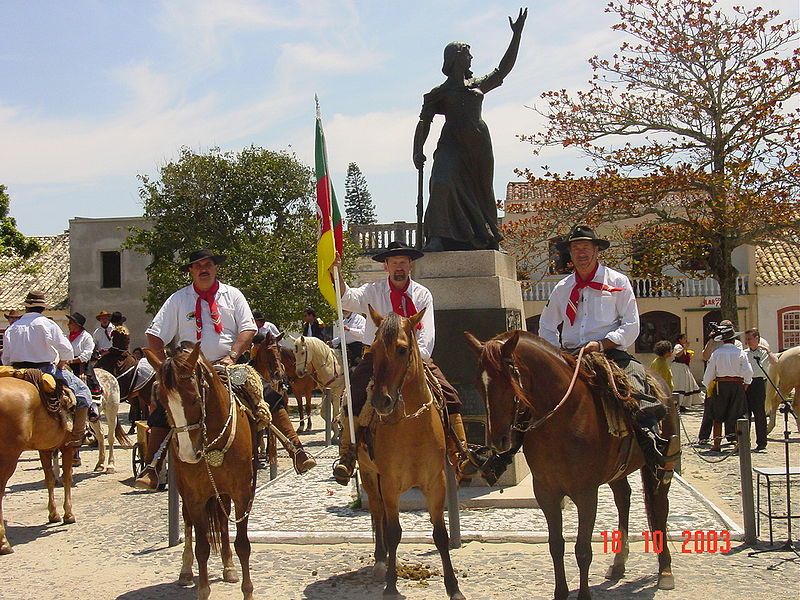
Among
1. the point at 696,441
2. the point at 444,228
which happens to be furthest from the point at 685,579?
the point at 696,441

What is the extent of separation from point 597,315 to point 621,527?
1716 mm

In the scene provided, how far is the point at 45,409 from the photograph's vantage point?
9.34 m

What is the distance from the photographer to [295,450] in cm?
717

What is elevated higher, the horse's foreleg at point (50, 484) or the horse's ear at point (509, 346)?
the horse's ear at point (509, 346)

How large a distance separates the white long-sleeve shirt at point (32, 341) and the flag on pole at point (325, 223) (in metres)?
4.35

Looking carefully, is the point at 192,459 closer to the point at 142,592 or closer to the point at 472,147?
the point at 142,592

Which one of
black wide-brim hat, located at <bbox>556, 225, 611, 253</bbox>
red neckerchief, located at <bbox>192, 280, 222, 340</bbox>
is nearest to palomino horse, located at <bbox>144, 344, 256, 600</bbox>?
red neckerchief, located at <bbox>192, 280, 222, 340</bbox>

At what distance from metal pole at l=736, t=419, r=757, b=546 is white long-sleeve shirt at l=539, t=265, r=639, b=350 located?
2.08 m

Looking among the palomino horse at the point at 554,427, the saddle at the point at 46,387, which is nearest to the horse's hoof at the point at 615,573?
the palomino horse at the point at 554,427

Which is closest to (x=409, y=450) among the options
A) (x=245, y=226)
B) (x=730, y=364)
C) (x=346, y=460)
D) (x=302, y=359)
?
(x=346, y=460)

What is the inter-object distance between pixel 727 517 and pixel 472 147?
512 centimetres

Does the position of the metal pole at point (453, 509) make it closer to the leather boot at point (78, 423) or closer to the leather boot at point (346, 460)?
the leather boot at point (346, 460)

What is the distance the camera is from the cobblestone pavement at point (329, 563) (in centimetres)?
645

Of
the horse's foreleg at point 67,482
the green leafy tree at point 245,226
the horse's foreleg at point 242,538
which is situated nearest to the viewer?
the horse's foreleg at point 242,538
